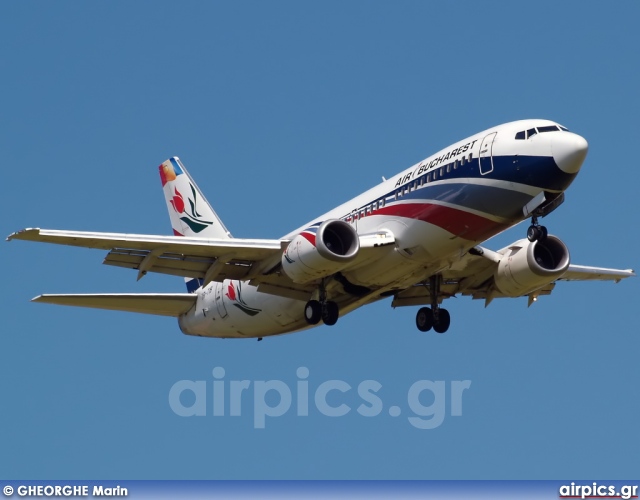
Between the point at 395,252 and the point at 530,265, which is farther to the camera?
the point at 530,265

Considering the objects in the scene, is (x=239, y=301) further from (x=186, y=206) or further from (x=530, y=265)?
(x=530, y=265)

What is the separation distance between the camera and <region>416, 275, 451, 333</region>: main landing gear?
46.7 meters

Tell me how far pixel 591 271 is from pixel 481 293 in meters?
4.55

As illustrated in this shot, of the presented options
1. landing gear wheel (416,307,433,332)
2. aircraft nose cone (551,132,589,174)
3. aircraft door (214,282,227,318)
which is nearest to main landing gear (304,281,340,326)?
landing gear wheel (416,307,433,332)

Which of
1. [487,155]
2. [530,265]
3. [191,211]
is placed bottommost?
[530,265]

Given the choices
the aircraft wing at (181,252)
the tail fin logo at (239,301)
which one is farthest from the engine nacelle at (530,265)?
the tail fin logo at (239,301)

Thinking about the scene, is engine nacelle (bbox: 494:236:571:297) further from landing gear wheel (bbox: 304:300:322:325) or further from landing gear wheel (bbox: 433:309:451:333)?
landing gear wheel (bbox: 304:300:322:325)

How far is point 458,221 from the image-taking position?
133 ft

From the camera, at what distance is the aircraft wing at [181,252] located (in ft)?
134

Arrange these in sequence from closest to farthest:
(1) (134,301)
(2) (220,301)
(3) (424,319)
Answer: (3) (424,319) → (1) (134,301) → (2) (220,301)

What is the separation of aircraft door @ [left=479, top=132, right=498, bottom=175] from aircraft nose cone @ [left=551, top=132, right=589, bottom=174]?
75.3 inches

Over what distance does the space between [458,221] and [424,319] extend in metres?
7.08

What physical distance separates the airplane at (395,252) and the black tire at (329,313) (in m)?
0.04

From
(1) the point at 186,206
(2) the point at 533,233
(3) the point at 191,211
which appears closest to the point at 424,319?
(2) the point at 533,233
